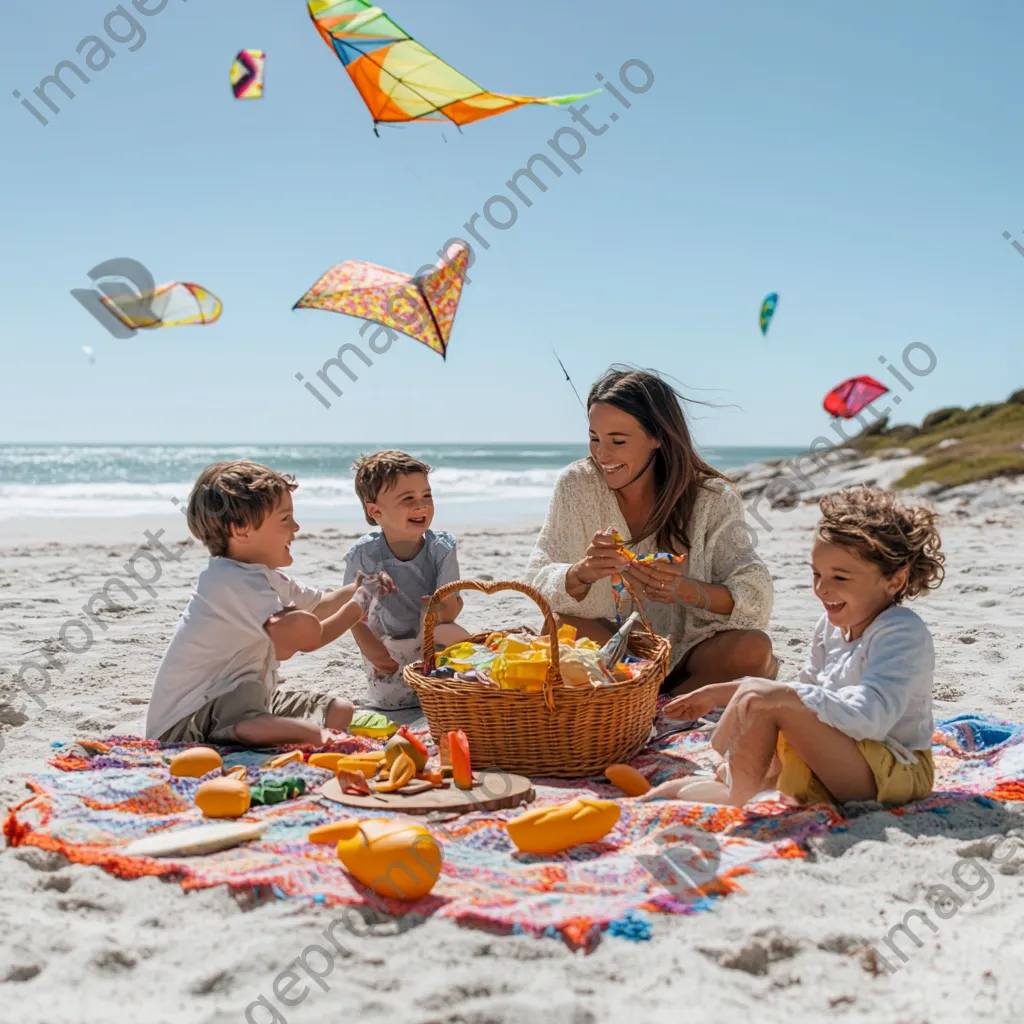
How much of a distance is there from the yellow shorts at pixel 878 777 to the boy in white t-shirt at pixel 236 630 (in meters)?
1.53

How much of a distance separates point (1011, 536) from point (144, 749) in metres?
7.88

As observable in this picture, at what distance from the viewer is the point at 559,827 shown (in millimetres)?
2209

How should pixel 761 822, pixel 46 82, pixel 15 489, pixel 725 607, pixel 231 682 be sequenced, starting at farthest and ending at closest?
pixel 15 489, pixel 46 82, pixel 725 607, pixel 231 682, pixel 761 822

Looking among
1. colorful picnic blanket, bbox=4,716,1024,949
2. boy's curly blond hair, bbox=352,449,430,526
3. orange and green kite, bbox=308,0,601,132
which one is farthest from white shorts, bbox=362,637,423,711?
orange and green kite, bbox=308,0,601,132

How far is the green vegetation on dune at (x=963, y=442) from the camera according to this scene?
44.0ft

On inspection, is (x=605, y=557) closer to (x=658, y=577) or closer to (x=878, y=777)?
(x=658, y=577)

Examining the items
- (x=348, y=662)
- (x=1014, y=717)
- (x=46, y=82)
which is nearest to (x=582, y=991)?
(x=1014, y=717)

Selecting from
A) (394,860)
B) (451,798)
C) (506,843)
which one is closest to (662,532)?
(451,798)

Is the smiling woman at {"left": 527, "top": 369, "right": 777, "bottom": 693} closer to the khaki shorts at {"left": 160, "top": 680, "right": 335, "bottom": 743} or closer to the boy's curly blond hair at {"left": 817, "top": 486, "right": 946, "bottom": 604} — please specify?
the boy's curly blond hair at {"left": 817, "top": 486, "right": 946, "bottom": 604}

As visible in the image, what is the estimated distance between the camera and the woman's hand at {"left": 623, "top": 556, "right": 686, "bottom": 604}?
126 inches

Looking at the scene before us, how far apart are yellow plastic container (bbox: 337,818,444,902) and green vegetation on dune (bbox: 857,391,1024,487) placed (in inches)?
499

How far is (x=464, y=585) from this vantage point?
2.95 m

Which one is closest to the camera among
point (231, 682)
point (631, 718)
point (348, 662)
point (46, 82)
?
point (631, 718)

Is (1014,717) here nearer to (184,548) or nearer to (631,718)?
(631,718)
